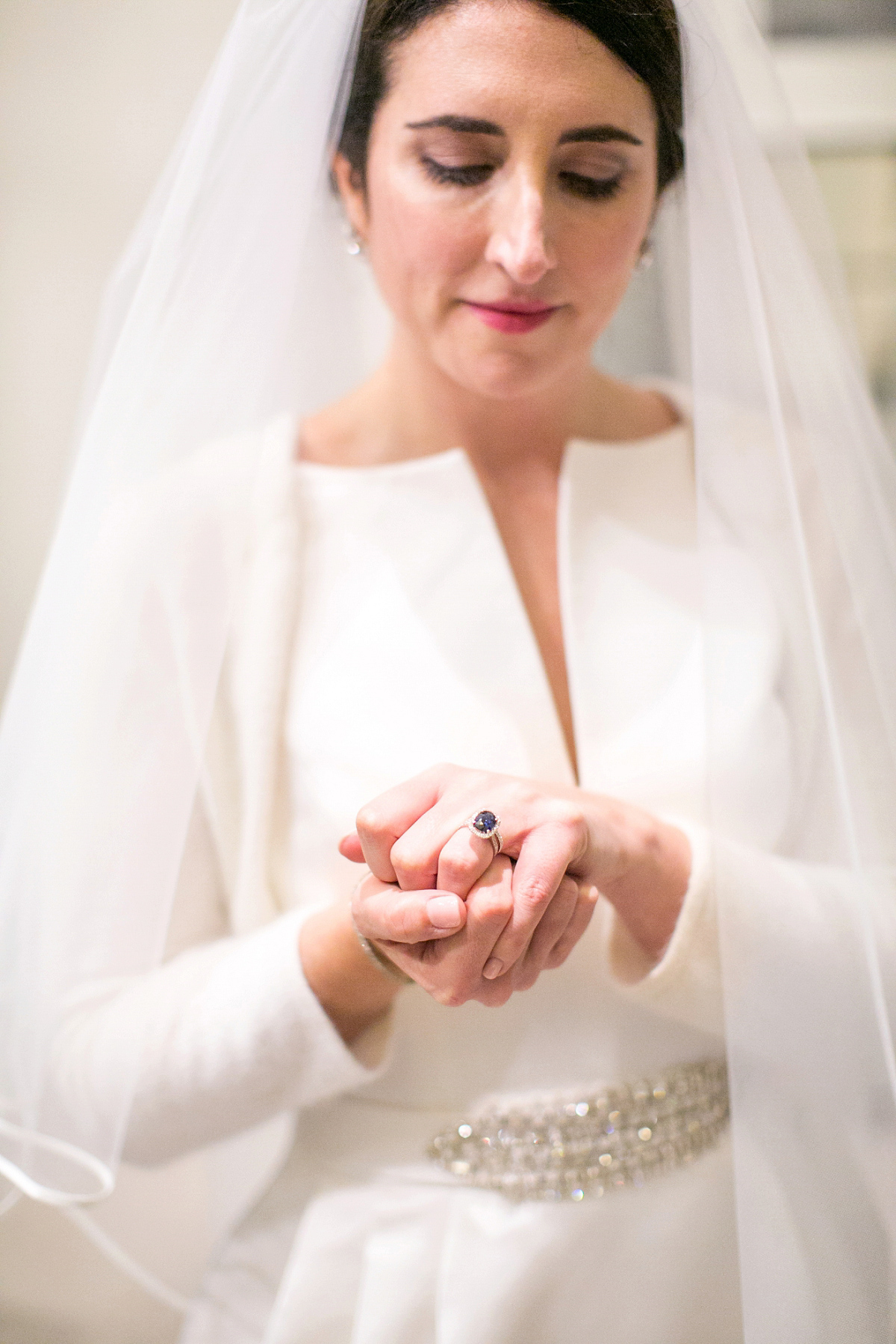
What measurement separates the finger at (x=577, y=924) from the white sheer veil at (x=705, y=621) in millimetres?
112

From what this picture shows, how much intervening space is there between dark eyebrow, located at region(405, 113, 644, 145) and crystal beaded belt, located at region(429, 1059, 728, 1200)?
0.67m

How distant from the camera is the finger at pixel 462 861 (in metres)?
0.57

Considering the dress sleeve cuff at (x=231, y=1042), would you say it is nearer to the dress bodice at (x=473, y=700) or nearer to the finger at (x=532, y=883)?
the dress bodice at (x=473, y=700)

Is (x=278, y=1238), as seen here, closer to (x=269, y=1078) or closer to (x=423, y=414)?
(x=269, y=1078)

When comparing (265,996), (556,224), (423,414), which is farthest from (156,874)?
(556,224)

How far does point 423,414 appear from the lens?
2.97ft

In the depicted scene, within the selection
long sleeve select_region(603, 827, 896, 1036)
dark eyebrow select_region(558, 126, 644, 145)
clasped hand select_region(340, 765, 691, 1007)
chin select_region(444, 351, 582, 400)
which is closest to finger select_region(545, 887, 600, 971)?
clasped hand select_region(340, 765, 691, 1007)

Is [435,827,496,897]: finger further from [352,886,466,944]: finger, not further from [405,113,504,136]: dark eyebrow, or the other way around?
[405,113,504,136]: dark eyebrow

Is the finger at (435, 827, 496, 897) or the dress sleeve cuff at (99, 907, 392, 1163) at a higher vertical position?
the finger at (435, 827, 496, 897)

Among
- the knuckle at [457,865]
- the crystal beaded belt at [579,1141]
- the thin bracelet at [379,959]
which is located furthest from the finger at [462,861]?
the crystal beaded belt at [579,1141]

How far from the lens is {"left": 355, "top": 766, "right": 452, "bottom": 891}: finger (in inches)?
23.5

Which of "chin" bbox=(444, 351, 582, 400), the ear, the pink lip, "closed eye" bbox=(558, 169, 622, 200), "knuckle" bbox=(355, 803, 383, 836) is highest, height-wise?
the ear

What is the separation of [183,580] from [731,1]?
556 millimetres

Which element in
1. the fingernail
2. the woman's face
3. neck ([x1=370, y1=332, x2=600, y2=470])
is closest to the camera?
the fingernail
